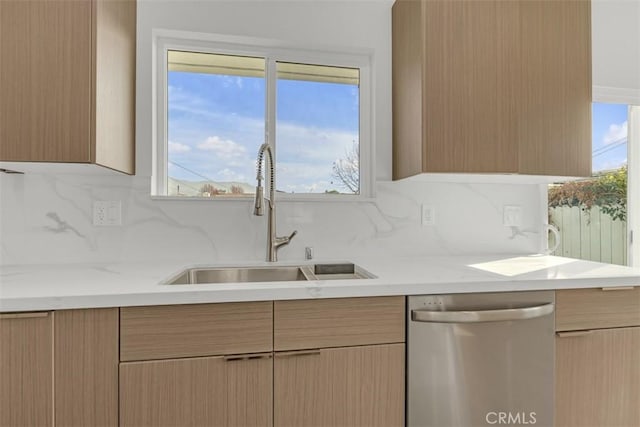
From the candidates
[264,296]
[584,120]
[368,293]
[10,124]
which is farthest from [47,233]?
[584,120]

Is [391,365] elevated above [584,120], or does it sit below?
below

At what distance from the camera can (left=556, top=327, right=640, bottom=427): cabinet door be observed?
130cm

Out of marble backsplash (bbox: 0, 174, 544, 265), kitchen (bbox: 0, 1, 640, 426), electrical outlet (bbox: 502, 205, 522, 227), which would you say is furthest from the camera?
electrical outlet (bbox: 502, 205, 522, 227)

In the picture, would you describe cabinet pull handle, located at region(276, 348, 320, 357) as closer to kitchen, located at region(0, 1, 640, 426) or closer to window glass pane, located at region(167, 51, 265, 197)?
kitchen, located at region(0, 1, 640, 426)

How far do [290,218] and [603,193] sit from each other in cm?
208

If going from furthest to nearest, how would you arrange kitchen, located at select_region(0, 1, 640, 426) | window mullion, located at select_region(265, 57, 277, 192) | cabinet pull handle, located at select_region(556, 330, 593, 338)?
window mullion, located at select_region(265, 57, 277, 192) < kitchen, located at select_region(0, 1, 640, 426) < cabinet pull handle, located at select_region(556, 330, 593, 338)

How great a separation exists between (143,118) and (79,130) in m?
0.50

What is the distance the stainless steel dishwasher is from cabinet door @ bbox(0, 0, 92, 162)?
1328 mm

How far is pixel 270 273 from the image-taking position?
1672mm

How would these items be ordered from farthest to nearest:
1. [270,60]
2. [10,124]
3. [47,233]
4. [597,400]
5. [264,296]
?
[270,60] < [47,233] < [597,400] < [10,124] < [264,296]

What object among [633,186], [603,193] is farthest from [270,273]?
[633,186]

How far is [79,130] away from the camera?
48.2 inches

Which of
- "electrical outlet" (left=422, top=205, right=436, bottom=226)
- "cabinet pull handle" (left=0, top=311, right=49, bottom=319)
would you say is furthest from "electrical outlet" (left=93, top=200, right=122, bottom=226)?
"electrical outlet" (left=422, top=205, right=436, bottom=226)

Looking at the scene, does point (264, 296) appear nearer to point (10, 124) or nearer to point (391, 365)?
point (391, 365)
